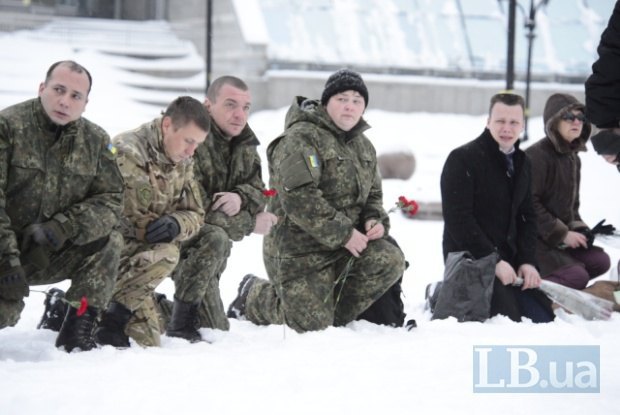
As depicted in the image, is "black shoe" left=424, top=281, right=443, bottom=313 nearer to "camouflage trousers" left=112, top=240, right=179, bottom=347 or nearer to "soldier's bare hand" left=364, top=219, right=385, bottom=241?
"soldier's bare hand" left=364, top=219, right=385, bottom=241

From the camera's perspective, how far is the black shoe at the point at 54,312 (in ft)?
17.8

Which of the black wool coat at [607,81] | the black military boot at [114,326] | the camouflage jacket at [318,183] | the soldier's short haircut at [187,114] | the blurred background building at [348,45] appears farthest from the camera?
the blurred background building at [348,45]

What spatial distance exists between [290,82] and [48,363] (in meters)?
16.5

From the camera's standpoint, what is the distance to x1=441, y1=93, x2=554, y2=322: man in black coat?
21.0 feet

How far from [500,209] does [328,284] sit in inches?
55.6

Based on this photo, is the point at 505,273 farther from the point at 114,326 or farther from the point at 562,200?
the point at 114,326

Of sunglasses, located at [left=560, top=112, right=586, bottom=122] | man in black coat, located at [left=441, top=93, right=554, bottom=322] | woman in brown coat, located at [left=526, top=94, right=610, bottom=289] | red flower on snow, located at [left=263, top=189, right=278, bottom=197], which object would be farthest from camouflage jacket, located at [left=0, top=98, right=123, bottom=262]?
sunglasses, located at [left=560, top=112, right=586, bottom=122]

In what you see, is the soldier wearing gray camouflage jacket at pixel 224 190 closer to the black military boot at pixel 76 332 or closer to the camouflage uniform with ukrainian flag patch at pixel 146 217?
the camouflage uniform with ukrainian flag patch at pixel 146 217

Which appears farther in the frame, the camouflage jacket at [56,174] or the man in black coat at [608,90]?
the camouflage jacket at [56,174]

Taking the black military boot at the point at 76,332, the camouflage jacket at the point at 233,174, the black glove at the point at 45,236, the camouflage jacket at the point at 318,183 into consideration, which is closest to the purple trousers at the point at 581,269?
the camouflage jacket at the point at 318,183

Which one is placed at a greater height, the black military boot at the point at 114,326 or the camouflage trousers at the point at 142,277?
the camouflage trousers at the point at 142,277

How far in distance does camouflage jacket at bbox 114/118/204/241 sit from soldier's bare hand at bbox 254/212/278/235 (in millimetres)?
557

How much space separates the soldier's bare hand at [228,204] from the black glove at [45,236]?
131cm

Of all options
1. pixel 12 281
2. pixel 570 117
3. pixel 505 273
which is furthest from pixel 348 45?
pixel 12 281
